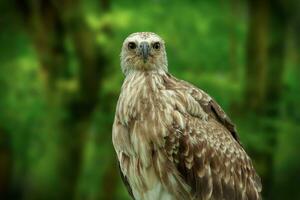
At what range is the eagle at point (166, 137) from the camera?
7238mm

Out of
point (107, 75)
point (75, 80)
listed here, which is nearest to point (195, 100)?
point (107, 75)

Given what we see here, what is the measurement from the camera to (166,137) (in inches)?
284

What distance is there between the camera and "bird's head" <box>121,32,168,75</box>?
24.4 feet

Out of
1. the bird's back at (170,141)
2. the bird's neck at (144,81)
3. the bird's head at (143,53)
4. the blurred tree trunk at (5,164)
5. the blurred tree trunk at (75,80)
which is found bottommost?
the blurred tree trunk at (5,164)

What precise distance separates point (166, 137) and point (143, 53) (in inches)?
28.7

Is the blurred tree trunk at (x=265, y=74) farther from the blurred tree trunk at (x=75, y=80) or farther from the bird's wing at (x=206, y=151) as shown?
the bird's wing at (x=206, y=151)

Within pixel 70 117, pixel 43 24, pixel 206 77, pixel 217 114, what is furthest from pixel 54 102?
pixel 217 114

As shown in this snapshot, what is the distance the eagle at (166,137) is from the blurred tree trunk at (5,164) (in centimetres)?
1133

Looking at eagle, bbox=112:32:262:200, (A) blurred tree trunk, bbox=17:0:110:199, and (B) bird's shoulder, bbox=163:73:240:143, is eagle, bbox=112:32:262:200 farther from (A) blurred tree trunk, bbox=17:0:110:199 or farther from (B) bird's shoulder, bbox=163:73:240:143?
(A) blurred tree trunk, bbox=17:0:110:199

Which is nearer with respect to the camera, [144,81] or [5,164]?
[144,81]

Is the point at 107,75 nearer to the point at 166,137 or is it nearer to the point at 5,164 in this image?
the point at 5,164

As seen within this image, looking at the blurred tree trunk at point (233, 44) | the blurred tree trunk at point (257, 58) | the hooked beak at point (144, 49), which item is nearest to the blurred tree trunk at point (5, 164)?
the blurred tree trunk at point (233, 44)

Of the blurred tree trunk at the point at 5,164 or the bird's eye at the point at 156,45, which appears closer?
the bird's eye at the point at 156,45

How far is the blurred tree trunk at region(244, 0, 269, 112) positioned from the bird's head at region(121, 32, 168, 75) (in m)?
10.2
